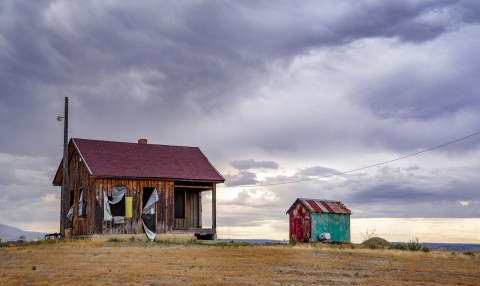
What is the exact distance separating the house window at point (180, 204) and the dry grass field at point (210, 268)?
987 centimetres

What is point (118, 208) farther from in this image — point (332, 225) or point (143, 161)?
point (332, 225)

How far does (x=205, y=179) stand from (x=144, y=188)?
3842 mm

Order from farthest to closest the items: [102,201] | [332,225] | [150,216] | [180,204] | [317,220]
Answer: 1. [332,225]
2. [317,220]
3. [180,204]
4. [150,216]
5. [102,201]

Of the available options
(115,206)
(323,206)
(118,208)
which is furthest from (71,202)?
(323,206)

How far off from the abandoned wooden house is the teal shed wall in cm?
923

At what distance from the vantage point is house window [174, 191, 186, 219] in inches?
1453

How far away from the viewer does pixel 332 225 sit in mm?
42719

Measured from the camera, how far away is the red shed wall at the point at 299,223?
4162 centimetres

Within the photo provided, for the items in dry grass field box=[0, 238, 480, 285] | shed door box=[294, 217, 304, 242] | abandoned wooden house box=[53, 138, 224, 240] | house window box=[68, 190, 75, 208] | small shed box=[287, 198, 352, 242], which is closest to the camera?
dry grass field box=[0, 238, 480, 285]

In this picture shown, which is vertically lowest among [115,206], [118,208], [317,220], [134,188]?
A: [317,220]

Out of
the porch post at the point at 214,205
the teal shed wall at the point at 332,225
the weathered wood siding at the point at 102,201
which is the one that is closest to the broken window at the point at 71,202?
the weathered wood siding at the point at 102,201

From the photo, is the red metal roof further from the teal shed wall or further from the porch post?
the teal shed wall

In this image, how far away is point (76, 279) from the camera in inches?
596

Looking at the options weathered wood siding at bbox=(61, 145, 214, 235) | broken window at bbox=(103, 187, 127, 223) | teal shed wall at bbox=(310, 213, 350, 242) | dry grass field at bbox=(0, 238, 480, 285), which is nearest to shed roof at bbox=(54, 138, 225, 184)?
weathered wood siding at bbox=(61, 145, 214, 235)
